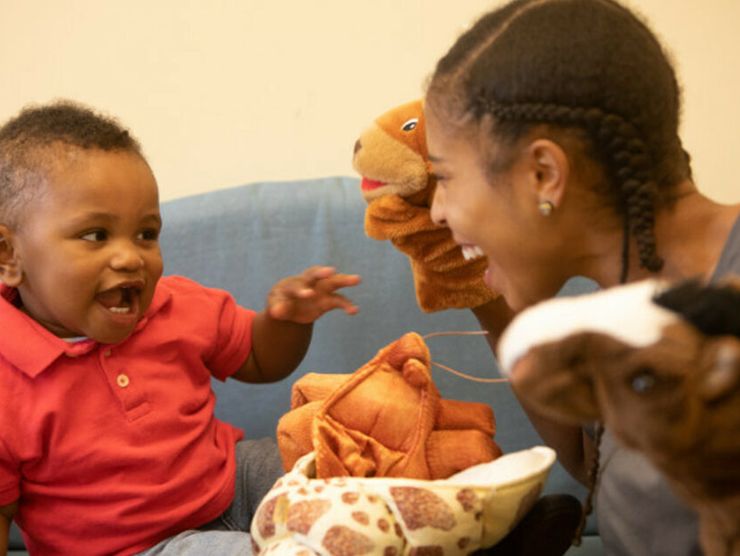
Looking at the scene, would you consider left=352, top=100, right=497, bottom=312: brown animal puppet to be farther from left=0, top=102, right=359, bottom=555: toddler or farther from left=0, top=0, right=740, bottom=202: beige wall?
left=0, top=0, right=740, bottom=202: beige wall

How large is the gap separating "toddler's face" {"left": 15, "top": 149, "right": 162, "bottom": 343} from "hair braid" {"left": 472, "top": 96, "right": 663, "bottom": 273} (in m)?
0.43

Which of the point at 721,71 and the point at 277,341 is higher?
the point at 721,71

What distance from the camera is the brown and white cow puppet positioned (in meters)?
0.43

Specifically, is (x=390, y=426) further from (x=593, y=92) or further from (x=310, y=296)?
(x=593, y=92)

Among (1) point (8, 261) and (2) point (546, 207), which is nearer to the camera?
(2) point (546, 207)

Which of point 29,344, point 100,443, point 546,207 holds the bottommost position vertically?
point 100,443

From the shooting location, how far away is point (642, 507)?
0.69m

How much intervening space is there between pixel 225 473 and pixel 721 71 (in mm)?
1039

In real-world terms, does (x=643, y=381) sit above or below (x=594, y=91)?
below

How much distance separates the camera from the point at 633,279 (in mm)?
722

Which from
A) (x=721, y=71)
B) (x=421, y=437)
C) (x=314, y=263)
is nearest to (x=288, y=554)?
(x=421, y=437)

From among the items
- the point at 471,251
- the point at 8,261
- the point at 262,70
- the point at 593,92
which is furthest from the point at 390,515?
the point at 262,70

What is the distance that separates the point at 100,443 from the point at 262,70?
77 cm

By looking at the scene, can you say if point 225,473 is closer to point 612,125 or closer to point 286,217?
point 286,217
